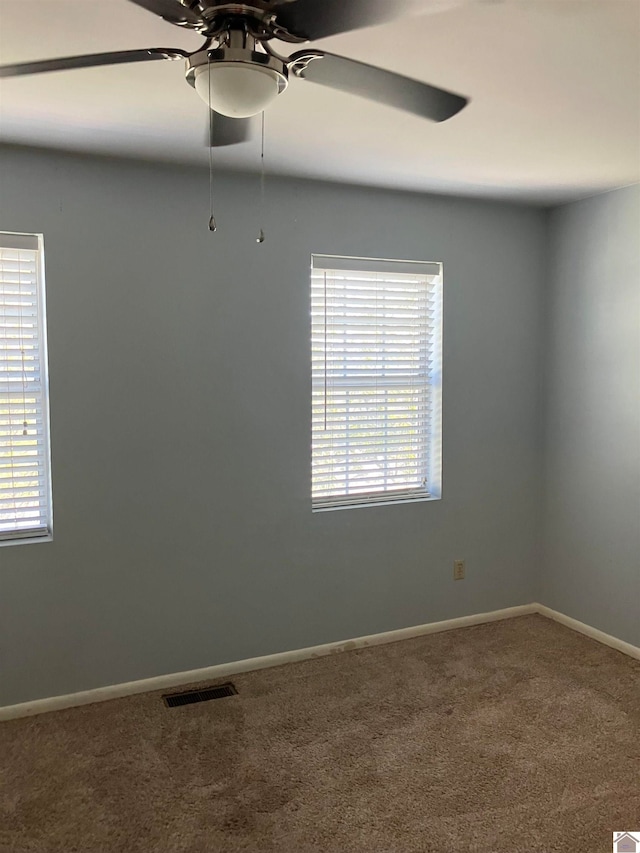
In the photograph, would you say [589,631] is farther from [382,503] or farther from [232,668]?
[232,668]

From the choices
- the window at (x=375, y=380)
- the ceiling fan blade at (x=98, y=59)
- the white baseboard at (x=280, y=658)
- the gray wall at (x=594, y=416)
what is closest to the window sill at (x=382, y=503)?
the window at (x=375, y=380)

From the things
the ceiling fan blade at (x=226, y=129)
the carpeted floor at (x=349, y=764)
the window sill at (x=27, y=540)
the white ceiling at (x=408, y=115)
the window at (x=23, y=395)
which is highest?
the white ceiling at (x=408, y=115)

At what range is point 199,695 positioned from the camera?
309 cm

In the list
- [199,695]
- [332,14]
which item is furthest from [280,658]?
[332,14]

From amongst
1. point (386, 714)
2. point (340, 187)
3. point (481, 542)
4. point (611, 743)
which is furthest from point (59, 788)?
point (340, 187)

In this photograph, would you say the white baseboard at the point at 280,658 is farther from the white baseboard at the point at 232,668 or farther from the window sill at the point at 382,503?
the window sill at the point at 382,503

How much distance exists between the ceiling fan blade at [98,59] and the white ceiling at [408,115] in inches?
8.3

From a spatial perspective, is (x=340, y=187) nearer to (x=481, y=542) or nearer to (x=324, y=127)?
(x=324, y=127)

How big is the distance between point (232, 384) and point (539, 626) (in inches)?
87.8

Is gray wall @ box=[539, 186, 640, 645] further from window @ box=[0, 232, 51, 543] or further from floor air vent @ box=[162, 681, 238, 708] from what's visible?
window @ box=[0, 232, 51, 543]

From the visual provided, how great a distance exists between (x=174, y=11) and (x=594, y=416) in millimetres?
3047

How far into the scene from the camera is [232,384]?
3.23m

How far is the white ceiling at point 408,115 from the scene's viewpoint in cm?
171

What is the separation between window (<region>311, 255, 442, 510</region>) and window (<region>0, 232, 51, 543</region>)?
127cm
